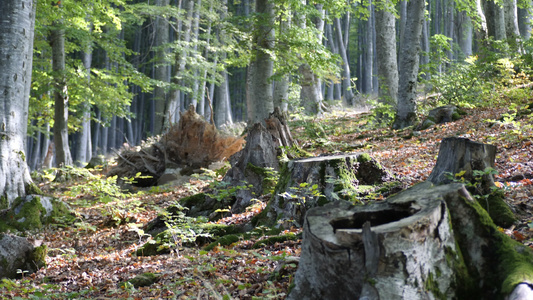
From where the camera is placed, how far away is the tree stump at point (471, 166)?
12.5 feet

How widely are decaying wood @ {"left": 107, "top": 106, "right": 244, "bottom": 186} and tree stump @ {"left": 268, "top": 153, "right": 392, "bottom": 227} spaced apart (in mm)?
5331

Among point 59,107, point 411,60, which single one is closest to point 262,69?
point 411,60

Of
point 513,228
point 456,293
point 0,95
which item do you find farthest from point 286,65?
point 456,293

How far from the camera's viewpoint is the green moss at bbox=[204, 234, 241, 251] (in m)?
4.94

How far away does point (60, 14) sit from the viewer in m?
11.3

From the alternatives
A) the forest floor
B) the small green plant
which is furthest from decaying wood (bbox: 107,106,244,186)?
the small green plant

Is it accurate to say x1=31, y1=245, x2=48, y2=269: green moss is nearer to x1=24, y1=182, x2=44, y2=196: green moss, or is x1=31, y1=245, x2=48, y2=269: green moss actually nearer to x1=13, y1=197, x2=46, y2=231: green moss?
x1=13, y1=197, x2=46, y2=231: green moss

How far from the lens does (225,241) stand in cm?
500

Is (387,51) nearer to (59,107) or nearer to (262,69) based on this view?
(262,69)

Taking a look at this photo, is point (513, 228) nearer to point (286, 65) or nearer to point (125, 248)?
point (125, 248)

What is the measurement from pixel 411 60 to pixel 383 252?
31.8ft

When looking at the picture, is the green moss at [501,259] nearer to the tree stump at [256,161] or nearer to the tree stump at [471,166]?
the tree stump at [471,166]

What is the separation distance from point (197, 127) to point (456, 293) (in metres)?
8.45

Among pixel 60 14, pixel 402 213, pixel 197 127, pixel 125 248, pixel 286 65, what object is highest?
pixel 60 14
